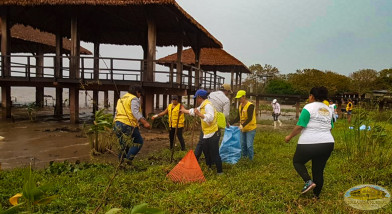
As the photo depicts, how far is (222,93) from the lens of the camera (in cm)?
A: 554

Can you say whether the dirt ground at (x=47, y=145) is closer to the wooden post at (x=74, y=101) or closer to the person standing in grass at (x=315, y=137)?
the wooden post at (x=74, y=101)

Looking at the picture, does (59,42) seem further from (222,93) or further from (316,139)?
(316,139)

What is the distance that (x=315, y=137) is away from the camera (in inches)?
136

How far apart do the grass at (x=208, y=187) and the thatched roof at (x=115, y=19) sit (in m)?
5.74

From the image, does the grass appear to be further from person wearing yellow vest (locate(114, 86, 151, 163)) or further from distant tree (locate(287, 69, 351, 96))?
distant tree (locate(287, 69, 351, 96))

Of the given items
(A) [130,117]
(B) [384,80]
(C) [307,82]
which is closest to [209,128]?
(A) [130,117]

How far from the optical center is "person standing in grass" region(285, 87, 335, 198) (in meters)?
3.46

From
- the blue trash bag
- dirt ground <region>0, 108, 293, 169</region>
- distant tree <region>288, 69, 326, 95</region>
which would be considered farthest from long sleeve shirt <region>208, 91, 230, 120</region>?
distant tree <region>288, 69, 326, 95</region>

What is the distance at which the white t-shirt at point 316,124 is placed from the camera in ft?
11.3

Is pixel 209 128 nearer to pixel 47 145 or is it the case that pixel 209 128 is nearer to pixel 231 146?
pixel 231 146

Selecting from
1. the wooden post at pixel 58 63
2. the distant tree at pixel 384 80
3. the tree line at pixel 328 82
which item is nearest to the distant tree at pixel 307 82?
the tree line at pixel 328 82

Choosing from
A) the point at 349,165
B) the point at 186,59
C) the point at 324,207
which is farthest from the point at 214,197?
the point at 186,59

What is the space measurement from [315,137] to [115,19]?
11.8m

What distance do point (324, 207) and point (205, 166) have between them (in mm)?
2135
